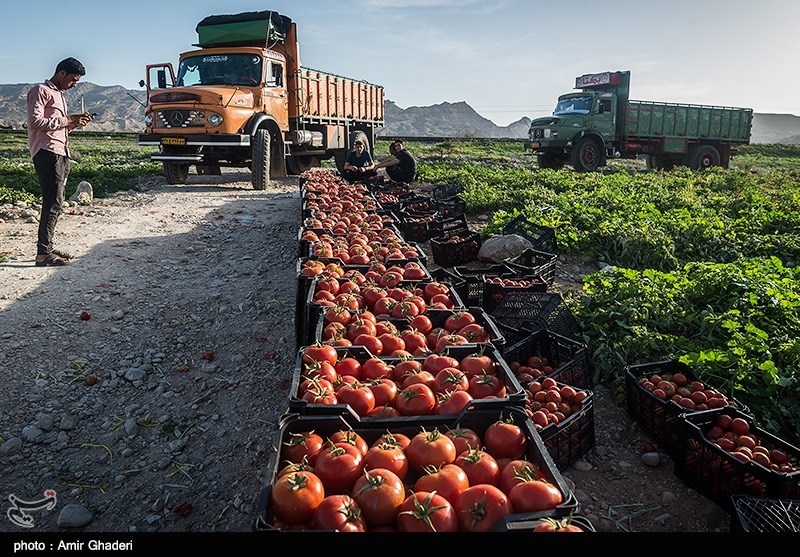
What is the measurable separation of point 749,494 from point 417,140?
41.2 metres

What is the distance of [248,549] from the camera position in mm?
1549

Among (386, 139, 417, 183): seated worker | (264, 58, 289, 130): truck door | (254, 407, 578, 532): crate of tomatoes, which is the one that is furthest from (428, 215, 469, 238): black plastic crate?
(264, 58, 289, 130): truck door

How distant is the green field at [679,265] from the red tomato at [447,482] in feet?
8.60

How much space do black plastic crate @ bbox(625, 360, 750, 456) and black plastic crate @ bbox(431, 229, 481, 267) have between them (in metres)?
3.75

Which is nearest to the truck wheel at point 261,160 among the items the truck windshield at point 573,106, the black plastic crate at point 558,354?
the black plastic crate at point 558,354

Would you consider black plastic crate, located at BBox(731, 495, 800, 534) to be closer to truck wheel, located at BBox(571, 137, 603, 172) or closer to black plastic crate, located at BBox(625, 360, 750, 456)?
black plastic crate, located at BBox(625, 360, 750, 456)

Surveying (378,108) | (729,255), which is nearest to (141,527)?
(729,255)

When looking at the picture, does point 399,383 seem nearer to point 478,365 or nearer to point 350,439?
point 478,365

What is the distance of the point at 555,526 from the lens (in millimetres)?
1658

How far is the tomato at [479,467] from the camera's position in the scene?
6.45ft

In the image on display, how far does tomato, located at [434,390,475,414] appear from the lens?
2.38m

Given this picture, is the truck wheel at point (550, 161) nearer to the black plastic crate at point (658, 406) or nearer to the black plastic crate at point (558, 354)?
the black plastic crate at point (558, 354)

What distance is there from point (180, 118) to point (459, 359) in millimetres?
11628

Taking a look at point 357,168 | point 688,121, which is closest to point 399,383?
point 357,168
